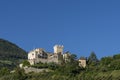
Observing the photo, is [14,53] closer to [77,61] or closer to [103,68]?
[77,61]

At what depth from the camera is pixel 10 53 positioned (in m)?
175

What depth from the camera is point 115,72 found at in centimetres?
7981

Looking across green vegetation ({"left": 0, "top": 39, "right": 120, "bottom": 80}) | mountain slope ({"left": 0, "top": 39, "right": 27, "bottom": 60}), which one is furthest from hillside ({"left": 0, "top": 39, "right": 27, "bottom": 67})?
green vegetation ({"left": 0, "top": 39, "right": 120, "bottom": 80})

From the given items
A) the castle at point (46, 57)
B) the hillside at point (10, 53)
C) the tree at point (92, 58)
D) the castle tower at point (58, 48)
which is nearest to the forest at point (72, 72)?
the castle at point (46, 57)

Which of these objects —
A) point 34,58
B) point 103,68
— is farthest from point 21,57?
point 103,68

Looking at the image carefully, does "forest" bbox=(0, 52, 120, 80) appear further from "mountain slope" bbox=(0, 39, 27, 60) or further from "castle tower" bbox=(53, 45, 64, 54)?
"mountain slope" bbox=(0, 39, 27, 60)

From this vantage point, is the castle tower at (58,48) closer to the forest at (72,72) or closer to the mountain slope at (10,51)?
the forest at (72,72)

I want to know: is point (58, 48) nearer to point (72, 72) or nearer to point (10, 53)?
point (72, 72)

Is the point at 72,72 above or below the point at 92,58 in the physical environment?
below

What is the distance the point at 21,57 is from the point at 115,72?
9338 cm

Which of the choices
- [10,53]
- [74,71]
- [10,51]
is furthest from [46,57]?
[10,51]

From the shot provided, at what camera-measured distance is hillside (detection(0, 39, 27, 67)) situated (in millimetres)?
156450

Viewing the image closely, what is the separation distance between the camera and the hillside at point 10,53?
513ft

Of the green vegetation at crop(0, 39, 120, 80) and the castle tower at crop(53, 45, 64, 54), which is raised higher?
the castle tower at crop(53, 45, 64, 54)
